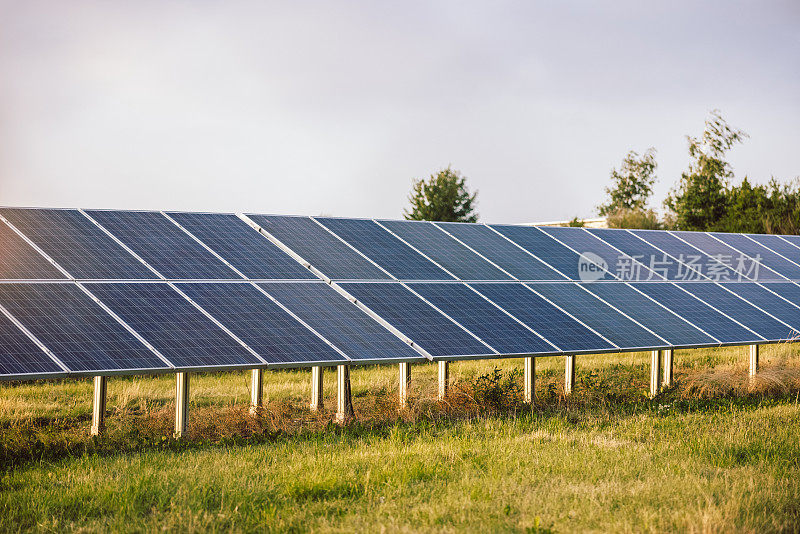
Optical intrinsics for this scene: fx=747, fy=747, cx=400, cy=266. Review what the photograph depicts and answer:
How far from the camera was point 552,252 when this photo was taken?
69.1 ft

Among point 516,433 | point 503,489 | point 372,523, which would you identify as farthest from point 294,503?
point 516,433

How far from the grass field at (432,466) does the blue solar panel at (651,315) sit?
148 centimetres

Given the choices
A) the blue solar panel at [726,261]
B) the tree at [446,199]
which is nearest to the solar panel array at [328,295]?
the blue solar panel at [726,261]

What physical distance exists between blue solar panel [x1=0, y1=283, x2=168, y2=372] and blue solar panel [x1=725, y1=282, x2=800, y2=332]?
16.3 m

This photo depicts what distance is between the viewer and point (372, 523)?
29.8 ft

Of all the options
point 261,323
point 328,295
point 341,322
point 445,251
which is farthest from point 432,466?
point 445,251

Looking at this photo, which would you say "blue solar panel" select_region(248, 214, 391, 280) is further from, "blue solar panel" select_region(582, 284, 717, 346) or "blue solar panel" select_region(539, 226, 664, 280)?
"blue solar panel" select_region(539, 226, 664, 280)

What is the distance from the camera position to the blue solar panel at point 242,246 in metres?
15.6

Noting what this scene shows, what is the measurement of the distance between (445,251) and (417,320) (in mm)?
4605

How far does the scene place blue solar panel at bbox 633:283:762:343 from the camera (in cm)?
1783

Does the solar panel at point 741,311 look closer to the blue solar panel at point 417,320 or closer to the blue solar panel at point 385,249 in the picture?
the blue solar panel at point 385,249

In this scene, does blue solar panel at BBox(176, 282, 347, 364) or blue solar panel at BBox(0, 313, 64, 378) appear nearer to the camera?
blue solar panel at BBox(0, 313, 64, 378)

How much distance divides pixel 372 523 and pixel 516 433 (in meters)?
5.32

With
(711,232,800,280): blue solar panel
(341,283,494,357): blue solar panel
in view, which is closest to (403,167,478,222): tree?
(711,232,800,280): blue solar panel
